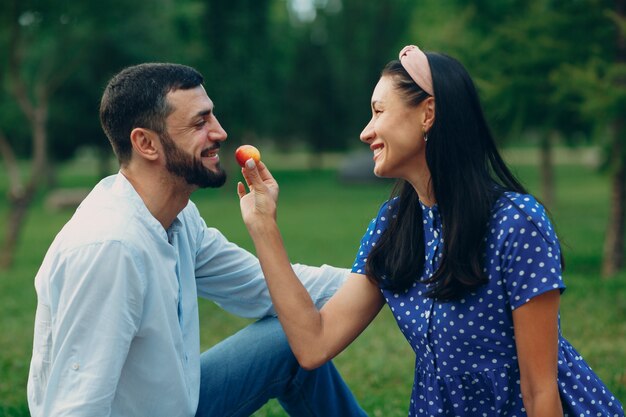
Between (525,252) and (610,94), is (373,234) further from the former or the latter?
(610,94)

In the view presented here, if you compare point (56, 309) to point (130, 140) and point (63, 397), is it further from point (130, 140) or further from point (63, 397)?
point (130, 140)

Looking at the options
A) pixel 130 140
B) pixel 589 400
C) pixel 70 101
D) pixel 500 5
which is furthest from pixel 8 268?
pixel 70 101

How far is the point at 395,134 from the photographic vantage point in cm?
321

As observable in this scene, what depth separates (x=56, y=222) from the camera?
2456 centimetres

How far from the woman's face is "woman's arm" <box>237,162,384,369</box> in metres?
0.45

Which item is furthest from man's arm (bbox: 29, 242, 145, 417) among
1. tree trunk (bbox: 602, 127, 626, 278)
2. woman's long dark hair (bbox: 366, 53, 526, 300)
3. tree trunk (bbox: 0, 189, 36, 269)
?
tree trunk (bbox: 0, 189, 36, 269)

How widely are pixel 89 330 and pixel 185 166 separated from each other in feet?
2.72

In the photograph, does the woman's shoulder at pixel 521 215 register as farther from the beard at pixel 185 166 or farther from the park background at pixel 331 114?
the beard at pixel 185 166

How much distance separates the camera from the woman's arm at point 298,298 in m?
3.35

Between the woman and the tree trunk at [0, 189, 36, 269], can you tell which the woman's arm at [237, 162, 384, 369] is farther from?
the tree trunk at [0, 189, 36, 269]

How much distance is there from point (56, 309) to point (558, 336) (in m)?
1.71

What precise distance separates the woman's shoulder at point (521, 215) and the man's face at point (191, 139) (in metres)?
1.11

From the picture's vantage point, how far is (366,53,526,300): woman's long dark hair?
9.91 ft

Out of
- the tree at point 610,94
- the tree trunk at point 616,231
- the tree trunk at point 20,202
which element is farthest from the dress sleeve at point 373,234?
the tree trunk at point 20,202
